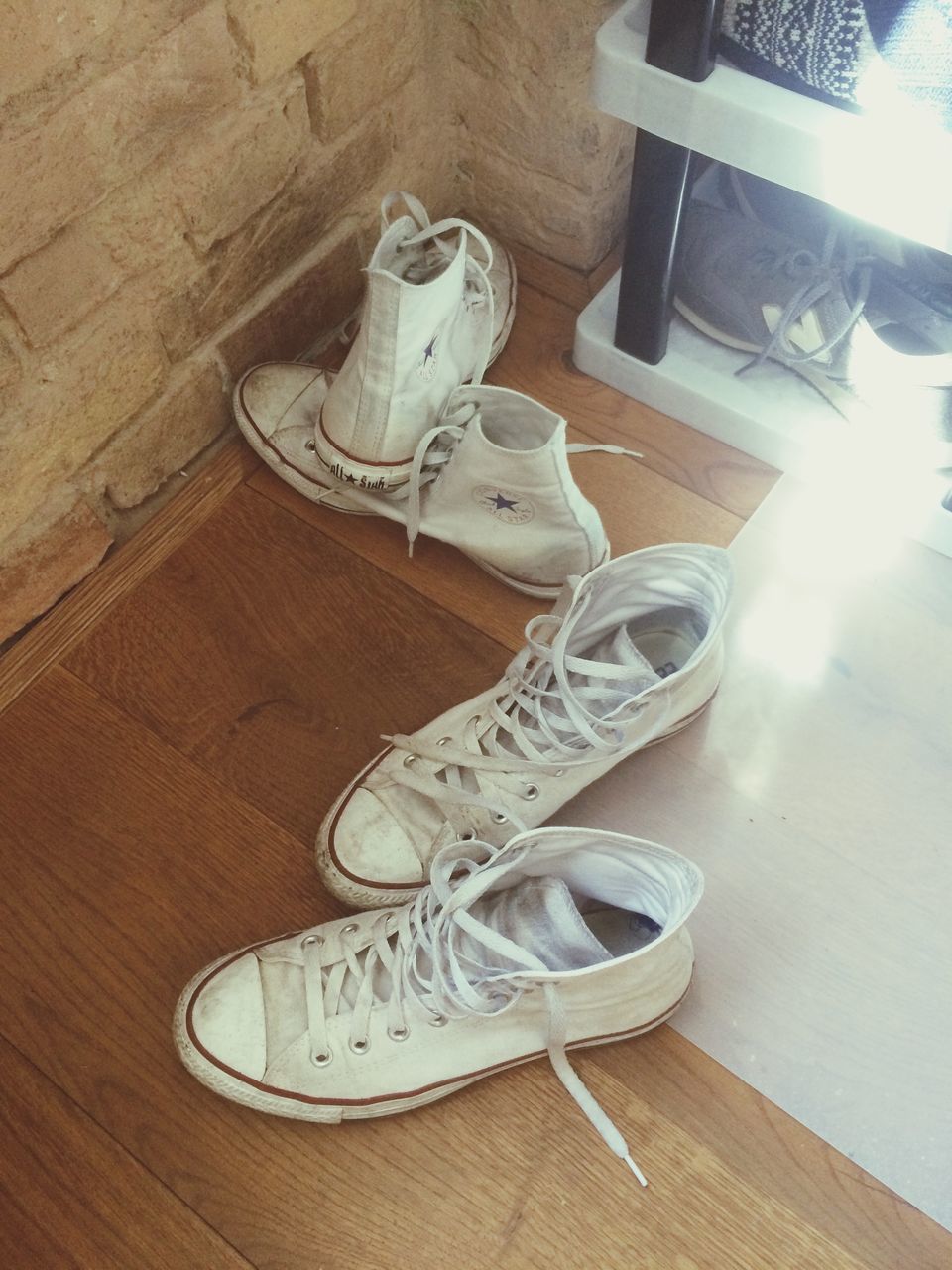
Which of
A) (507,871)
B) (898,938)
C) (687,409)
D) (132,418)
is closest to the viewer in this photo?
(507,871)

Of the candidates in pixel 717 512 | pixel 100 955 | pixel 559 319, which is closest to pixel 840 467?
pixel 717 512

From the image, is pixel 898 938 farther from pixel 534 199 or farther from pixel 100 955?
pixel 534 199

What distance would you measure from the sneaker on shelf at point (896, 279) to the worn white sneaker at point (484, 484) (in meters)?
0.32

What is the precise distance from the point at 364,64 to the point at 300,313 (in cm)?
26

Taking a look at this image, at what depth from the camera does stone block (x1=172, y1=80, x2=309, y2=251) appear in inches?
36.3

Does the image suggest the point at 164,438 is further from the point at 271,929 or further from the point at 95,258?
the point at 271,929

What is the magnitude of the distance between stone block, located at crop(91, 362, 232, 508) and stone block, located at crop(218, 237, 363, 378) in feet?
0.13

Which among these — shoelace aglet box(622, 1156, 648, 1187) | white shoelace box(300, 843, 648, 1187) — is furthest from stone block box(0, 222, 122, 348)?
shoelace aglet box(622, 1156, 648, 1187)

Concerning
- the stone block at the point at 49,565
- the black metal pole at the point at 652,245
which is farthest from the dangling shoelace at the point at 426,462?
the stone block at the point at 49,565

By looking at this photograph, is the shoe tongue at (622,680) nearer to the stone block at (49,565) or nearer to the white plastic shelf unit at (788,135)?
the white plastic shelf unit at (788,135)

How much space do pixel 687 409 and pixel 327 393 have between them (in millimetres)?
403

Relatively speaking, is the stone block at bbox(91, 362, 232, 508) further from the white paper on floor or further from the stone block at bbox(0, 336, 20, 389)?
the white paper on floor

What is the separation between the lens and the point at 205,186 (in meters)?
0.94

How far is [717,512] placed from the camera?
1124 mm
